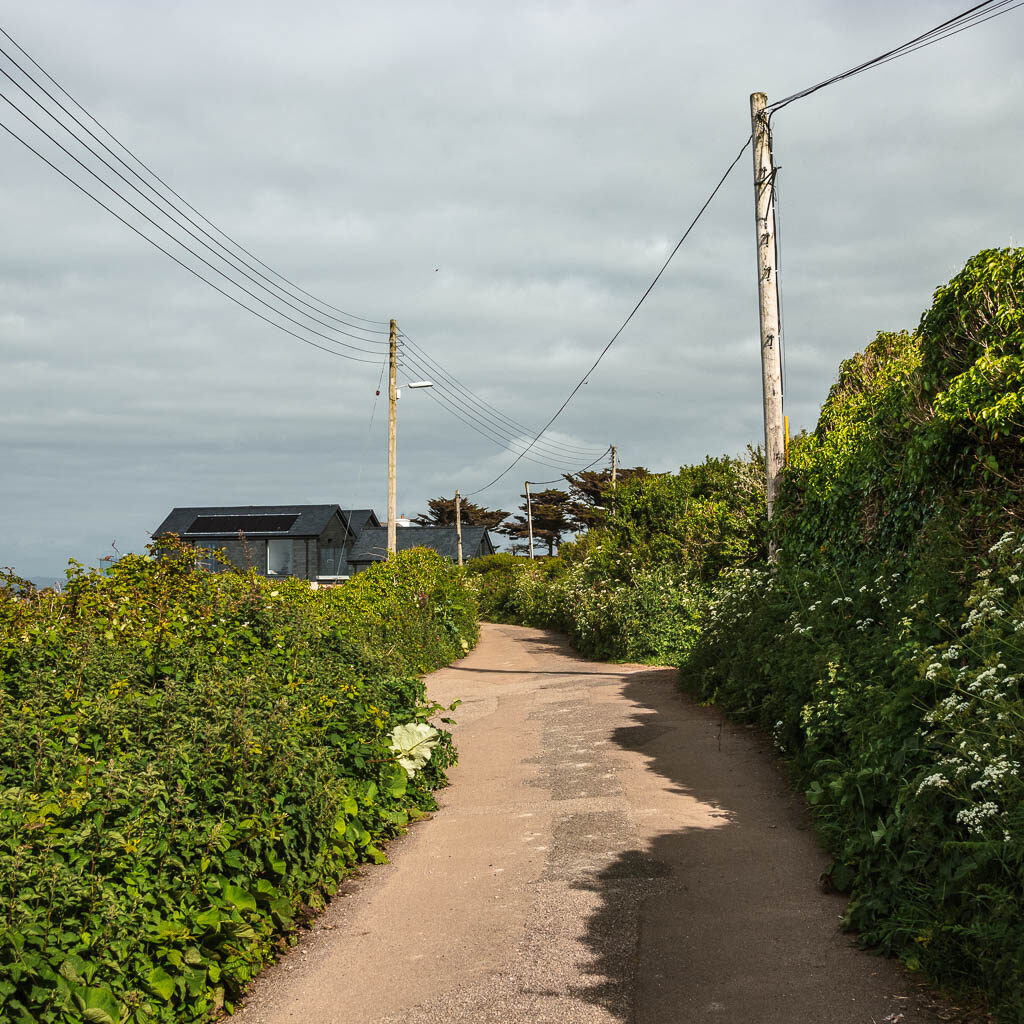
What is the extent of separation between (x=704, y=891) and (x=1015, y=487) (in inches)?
152

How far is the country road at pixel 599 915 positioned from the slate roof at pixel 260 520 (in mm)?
44681

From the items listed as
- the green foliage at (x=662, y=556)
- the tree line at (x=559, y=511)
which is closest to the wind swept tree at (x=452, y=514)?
the tree line at (x=559, y=511)

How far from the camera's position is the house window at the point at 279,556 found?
5278 centimetres

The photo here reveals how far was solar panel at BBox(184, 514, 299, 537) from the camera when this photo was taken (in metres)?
52.7

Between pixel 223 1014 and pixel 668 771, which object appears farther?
pixel 668 771

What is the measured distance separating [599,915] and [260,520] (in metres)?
50.6

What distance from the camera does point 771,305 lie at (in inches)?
508

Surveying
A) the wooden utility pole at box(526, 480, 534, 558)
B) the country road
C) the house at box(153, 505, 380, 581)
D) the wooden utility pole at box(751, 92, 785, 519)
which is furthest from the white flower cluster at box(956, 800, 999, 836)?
the wooden utility pole at box(526, 480, 534, 558)

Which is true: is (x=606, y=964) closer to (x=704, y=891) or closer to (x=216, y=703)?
(x=704, y=891)

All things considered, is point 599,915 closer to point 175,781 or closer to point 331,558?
point 175,781

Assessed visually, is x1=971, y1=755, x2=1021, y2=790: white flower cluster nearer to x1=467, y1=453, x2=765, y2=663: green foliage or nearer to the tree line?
x1=467, y1=453, x2=765, y2=663: green foliage

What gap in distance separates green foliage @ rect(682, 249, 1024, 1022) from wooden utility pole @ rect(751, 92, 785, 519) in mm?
369

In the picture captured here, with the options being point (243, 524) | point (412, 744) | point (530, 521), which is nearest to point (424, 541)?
point (530, 521)

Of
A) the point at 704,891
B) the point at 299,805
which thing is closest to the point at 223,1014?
the point at 299,805
